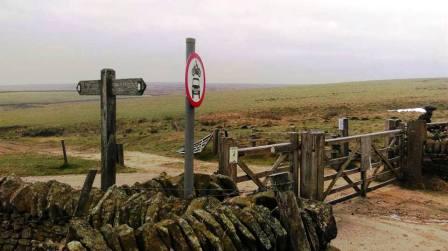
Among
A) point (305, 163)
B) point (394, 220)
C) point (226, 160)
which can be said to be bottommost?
point (394, 220)

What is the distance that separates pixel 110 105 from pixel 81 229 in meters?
3.67

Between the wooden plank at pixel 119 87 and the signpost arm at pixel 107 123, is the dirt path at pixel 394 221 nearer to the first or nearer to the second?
the signpost arm at pixel 107 123

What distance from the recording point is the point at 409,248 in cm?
825

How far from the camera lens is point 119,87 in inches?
297

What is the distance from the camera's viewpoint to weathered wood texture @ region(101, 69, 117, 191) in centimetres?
768

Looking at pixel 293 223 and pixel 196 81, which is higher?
pixel 196 81

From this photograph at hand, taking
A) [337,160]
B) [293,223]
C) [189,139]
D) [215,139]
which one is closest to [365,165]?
[337,160]

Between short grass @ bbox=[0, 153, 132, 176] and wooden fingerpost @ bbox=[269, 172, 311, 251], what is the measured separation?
1324 centimetres

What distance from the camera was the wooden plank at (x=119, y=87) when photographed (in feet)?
23.8

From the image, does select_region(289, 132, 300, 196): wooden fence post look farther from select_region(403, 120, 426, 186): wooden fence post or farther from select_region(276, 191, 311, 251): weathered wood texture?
select_region(403, 120, 426, 186): wooden fence post

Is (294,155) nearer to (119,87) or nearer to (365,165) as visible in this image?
(365,165)

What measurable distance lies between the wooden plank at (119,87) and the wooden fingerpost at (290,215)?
2.99 metres

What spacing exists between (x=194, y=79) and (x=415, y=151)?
9.73m

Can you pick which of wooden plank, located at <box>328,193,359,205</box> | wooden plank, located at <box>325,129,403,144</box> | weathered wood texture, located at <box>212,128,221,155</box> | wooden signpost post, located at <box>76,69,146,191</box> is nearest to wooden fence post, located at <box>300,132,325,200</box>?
wooden plank, located at <box>325,129,403,144</box>
